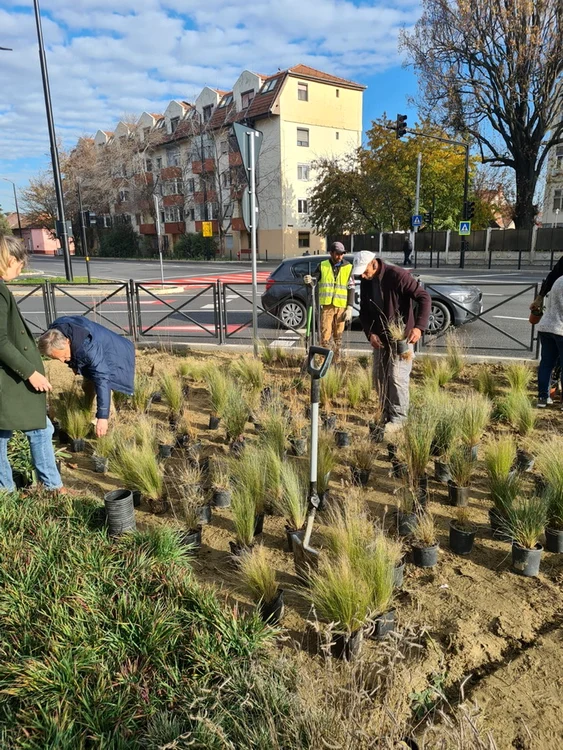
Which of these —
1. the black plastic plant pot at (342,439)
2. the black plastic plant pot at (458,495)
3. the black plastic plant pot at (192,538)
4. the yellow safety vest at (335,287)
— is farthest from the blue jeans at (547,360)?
the black plastic plant pot at (192,538)

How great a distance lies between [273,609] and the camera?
2.56m

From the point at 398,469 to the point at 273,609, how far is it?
181cm

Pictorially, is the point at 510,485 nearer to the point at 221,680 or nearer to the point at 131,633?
the point at 221,680

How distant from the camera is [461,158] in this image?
34688 millimetres

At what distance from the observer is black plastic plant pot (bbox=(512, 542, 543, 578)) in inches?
113

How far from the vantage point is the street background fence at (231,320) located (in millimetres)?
8414

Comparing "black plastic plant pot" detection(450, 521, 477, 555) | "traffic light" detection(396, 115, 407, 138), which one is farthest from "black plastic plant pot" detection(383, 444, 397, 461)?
"traffic light" detection(396, 115, 407, 138)

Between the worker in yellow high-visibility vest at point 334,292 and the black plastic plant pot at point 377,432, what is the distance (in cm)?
276

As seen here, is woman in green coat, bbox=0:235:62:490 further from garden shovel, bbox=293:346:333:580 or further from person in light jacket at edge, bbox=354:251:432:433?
person in light jacket at edge, bbox=354:251:432:433

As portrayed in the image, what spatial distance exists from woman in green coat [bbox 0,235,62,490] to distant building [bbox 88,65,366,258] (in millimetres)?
41146

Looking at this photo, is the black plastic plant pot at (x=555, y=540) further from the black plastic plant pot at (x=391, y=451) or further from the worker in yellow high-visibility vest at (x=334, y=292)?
the worker in yellow high-visibility vest at (x=334, y=292)

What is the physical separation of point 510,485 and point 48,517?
9.45 ft

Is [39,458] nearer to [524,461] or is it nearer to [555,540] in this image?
[555,540]

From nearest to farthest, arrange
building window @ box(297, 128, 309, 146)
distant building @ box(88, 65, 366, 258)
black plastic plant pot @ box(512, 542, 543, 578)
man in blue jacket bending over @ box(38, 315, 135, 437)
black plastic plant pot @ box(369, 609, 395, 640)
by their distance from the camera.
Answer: black plastic plant pot @ box(369, 609, 395, 640) → black plastic plant pot @ box(512, 542, 543, 578) → man in blue jacket bending over @ box(38, 315, 135, 437) → distant building @ box(88, 65, 366, 258) → building window @ box(297, 128, 309, 146)
